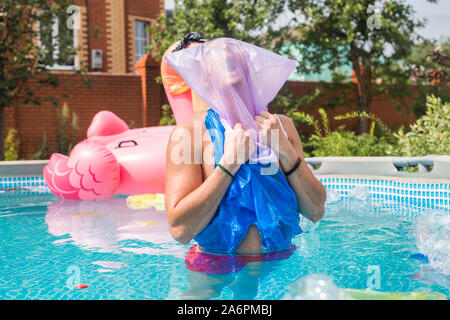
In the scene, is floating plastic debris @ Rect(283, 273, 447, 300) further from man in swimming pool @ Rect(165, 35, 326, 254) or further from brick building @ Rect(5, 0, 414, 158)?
brick building @ Rect(5, 0, 414, 158)

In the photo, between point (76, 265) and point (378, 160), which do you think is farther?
point (378, 160)

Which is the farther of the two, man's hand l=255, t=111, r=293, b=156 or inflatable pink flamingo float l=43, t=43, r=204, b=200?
inflatable pink flamingo float l=43, t=43, r=204, b=200

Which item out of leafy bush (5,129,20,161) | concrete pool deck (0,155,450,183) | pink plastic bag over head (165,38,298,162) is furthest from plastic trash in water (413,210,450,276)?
leafy bush (5,129,20,161)

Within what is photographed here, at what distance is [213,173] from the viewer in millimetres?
2238

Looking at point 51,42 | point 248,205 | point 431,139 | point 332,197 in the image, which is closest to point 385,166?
point 332,197

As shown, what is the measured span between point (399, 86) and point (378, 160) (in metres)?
6.69

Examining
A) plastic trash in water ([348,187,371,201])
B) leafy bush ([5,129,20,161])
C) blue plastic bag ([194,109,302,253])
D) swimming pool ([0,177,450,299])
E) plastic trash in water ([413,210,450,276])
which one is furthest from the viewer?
leafy bush ([5,129,20,161])

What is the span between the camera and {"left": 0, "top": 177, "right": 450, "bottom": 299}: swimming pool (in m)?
2.66

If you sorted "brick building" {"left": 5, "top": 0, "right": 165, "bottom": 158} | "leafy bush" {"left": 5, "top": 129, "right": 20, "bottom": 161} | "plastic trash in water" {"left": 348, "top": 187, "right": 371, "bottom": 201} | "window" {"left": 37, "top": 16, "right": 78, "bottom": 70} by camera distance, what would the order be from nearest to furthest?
"plastic trash in water" {"left": 348, "top": 187, "right": 371, "bottom": 201} < "window" {"left": 37, "top": 16, "right": 78, "bottom": 70} < "leafy bush" {"left": 5, "top": 129, "right": 20, "bottom": 161} < "brick building" {"left": 5, "top": 0, "right": 165, "bottom": 158}

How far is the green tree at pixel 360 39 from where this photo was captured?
11.1 m

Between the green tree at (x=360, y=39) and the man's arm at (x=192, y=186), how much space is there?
9.07 meters

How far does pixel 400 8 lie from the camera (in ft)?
38.0

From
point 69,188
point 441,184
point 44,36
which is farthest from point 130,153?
point 44,36

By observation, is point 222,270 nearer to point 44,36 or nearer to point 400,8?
point 44,36
